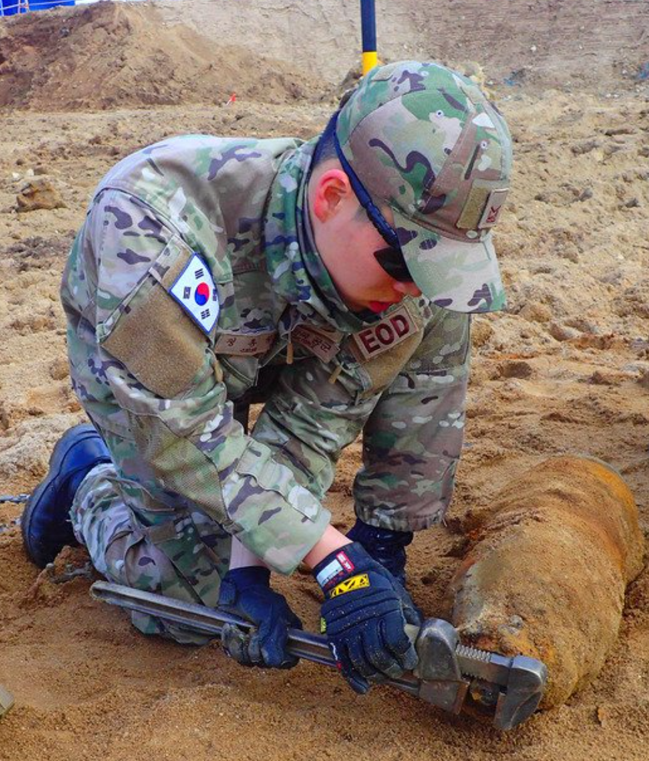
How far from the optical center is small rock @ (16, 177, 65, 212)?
20.9ft

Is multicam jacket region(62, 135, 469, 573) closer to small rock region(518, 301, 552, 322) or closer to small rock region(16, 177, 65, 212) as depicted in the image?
small rock region(518, 301, 552, 322)

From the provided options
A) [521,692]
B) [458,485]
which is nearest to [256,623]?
[521,692]

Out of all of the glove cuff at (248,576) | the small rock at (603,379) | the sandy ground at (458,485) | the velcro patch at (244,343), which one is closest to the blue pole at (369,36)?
the sandy ground at (458,485)

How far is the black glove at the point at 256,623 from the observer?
6.72 feet

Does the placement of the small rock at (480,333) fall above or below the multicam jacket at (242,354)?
below

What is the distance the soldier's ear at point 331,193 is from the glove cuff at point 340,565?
0.68m

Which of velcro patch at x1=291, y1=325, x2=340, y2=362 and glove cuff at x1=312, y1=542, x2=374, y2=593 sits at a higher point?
velcro patch at x1=291, y1=325, x2=340, y2=362

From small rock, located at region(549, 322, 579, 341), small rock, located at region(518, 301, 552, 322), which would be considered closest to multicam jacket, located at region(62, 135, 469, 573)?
small rock, located at region(549, 322, 579, 341)

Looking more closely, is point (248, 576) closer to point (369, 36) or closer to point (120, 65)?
point (369, 36)

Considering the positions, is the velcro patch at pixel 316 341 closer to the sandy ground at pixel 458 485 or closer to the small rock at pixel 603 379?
the sandy ground at pixel 458 485

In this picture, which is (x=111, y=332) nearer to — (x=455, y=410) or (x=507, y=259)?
(x=455, y=410)

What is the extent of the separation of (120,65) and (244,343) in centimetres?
1231

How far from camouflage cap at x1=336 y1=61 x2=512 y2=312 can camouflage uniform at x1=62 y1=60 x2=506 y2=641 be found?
0.06 metres

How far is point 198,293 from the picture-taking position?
6.45 feet
